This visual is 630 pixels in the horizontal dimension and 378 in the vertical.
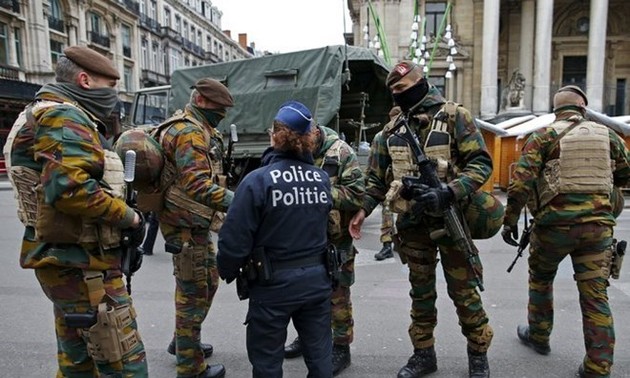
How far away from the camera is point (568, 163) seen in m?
2.97

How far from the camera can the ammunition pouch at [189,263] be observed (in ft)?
9.65

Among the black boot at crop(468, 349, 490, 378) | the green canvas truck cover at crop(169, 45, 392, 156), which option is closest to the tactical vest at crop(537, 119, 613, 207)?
the black boot at crop(468, 349, 490, 378)

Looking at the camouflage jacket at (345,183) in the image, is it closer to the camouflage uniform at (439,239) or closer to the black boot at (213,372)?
the camouflage uniform at (439,239)

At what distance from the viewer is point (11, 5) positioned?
2553 cm

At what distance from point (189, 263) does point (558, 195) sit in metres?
2.45

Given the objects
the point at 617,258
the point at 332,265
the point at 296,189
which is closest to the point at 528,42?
the point at 617,258

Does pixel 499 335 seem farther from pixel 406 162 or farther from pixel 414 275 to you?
pixel 406 162

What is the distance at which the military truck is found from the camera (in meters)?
8.68

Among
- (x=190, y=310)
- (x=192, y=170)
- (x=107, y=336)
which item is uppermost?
(x=192, y=170)

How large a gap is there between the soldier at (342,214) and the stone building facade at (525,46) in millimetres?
22823

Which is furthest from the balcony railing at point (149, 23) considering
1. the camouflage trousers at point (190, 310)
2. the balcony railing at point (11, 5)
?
the camouflage trousers at point (190, 310)

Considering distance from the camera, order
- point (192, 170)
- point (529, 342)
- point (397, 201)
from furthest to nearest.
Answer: point (529, 342), point (397, 201), point (192, 170)

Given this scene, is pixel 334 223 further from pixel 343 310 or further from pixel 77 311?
pixel 77 311

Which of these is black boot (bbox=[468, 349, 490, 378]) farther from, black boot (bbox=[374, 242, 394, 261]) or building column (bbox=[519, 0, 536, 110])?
building column (bbox=[519, 0, 536, 110])
